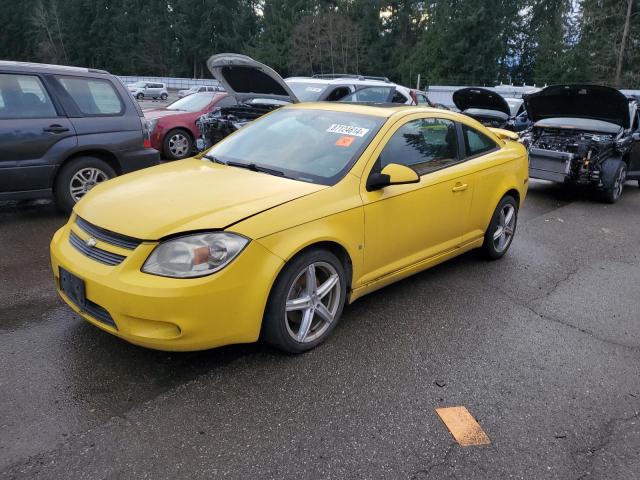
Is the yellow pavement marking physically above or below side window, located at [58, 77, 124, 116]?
below

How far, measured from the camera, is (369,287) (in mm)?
3645

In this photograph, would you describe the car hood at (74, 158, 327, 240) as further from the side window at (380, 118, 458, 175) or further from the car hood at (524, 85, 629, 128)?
the car hood at (524, 85, 629, 128)

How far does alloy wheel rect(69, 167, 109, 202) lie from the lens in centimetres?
591

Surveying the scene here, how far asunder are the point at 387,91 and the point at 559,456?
31.2 feet

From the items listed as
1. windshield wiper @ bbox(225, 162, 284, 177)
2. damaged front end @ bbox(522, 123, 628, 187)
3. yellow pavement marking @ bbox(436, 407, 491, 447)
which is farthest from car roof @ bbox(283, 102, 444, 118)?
damaged front end @ bbox(522, 123, 628, 187)

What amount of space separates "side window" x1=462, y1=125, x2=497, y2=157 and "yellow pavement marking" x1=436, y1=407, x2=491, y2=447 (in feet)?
8.41

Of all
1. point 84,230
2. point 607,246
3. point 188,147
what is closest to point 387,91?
point 188,147

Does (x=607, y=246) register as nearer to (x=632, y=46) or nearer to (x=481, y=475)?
(x=481, y=475)

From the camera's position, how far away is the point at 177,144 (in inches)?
400

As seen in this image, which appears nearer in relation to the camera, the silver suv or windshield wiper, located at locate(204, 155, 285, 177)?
windshield wiper, located at locate(204, 155, 285, 177)

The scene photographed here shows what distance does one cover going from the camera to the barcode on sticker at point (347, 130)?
3707 mm

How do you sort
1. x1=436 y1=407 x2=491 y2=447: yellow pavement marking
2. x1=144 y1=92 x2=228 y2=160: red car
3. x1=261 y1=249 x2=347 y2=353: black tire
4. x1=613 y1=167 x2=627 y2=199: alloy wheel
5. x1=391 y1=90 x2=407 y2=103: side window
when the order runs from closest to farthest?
x1=436 y1=407 x2=491 y2=447: yellow pavement marking → x1=261 y1=249 x2=347 y2=353: black tire → x1=613 y1=167 x2=627 y2=199: alloy wheel → x1=144 y1=92 x2=228 y2=160: red car → x1=391 y1=90 x2=407 y2=103: side window

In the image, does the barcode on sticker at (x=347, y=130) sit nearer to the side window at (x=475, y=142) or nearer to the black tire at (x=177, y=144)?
the side window at (x=475, y=142)

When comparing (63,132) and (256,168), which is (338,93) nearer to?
(63,132)
